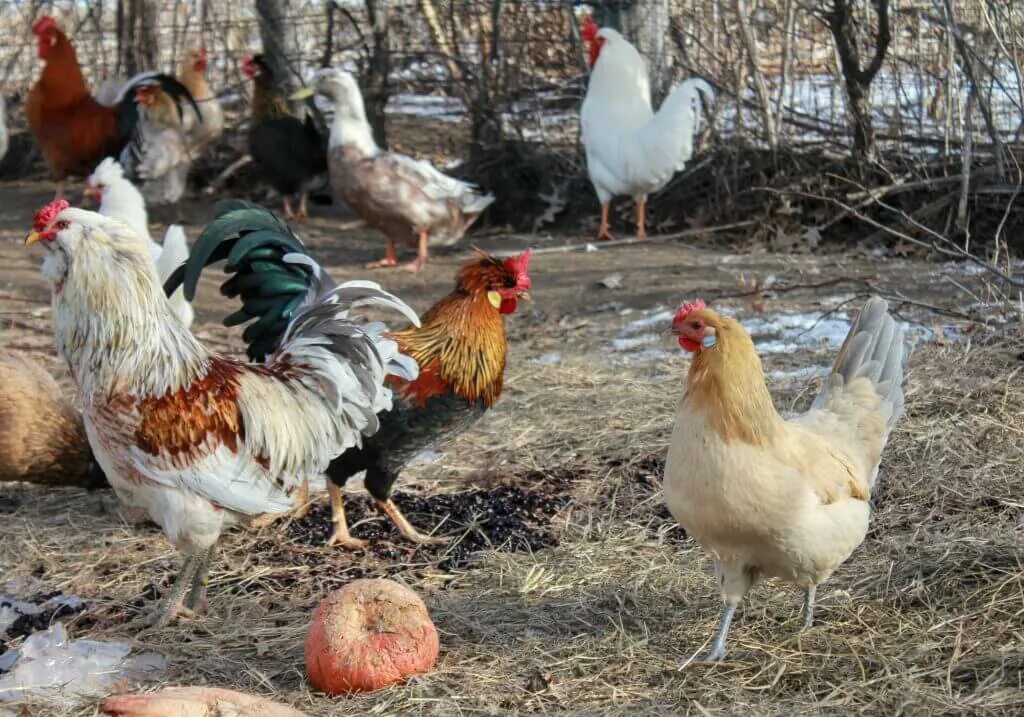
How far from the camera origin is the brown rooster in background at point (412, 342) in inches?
181

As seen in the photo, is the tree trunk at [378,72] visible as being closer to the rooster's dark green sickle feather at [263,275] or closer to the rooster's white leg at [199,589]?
the rooster's dark green sickle feather at [263,275]

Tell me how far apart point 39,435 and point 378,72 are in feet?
22.5

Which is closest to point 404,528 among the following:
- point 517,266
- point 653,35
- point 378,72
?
point 517,266

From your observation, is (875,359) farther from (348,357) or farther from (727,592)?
(348,357)

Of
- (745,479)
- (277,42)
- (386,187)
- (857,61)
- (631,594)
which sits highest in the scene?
(277,42)

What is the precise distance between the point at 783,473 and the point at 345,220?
318 inches

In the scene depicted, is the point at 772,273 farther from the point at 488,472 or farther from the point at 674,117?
the point at 488,472

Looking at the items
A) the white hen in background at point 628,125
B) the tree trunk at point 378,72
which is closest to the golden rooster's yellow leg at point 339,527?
the white hen in background at point 628,125

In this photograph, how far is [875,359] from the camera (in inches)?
161

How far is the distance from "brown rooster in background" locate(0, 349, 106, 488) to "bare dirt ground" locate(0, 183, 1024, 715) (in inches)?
7.5

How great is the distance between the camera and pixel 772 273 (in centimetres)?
835

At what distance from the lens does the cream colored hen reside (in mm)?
3311

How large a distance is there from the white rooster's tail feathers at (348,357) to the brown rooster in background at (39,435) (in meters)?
1.22

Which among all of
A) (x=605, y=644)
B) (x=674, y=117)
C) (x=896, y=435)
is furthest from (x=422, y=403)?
(x=674, y=117)
